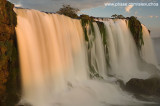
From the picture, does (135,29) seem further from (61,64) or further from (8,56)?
(8,56)

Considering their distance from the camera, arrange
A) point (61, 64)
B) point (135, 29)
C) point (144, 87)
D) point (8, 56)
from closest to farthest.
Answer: point (8, 56) < point (61, 64) < point (144, 87) < point (135, 29)

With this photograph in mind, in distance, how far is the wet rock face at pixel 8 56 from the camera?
6746mm

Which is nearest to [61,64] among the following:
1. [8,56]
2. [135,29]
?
[8,56]

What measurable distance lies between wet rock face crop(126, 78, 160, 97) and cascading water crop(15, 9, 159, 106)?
2.33ft

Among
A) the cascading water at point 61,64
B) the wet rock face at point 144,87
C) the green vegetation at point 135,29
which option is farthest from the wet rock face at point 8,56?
the green vegetation at point 135,29

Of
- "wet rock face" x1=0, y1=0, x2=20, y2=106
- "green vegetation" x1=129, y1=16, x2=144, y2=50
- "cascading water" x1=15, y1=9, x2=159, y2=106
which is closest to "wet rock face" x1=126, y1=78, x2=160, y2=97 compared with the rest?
"cascading water" x1=15, y1=9, x2=159, y2=106

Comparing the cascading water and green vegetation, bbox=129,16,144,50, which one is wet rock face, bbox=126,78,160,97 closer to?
the cascading water

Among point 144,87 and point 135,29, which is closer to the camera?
point 144,87

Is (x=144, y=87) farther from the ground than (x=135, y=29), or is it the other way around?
(x=135, y=29)

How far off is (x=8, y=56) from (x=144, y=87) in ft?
25.6

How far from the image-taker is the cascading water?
798 centimetres

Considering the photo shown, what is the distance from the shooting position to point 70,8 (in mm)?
30516

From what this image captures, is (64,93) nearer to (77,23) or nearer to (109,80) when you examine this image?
(109,80)

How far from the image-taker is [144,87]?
34.1 ft
